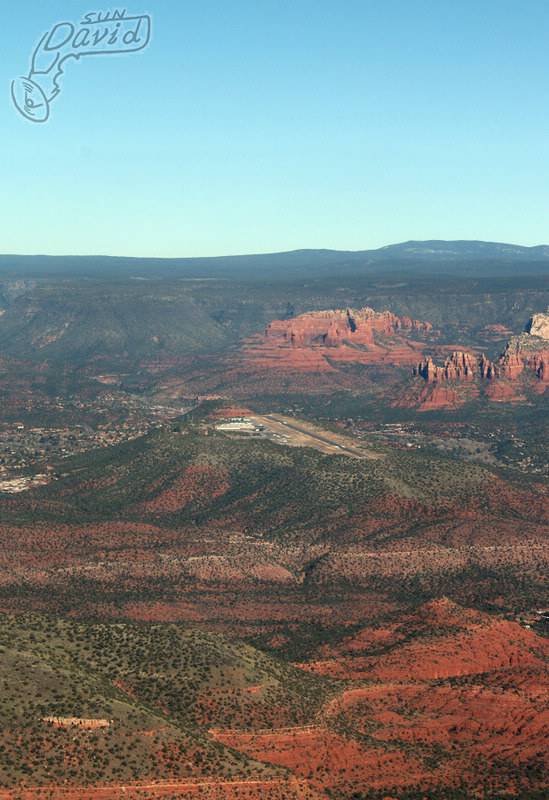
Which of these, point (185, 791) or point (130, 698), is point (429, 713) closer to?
point (130, 698)

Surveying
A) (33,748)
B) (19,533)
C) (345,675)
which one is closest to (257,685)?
(345,675)

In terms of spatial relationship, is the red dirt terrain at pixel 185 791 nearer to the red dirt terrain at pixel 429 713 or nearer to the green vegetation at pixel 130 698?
the green vegetation at pixel 130 698

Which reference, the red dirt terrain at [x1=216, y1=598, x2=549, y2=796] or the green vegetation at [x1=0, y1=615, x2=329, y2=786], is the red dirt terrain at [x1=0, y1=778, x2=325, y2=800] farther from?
the red dirt terrain at [x1=216, y1=598, x2=549, y2=796]

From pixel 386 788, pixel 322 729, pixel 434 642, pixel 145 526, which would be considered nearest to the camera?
pixel 386 788

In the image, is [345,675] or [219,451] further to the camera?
[219,451]

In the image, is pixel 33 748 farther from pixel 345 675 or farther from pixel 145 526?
pixel 145 526

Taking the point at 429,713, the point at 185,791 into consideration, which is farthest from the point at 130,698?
the point at 429,713

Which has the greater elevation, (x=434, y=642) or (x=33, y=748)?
(x=33, y=748)

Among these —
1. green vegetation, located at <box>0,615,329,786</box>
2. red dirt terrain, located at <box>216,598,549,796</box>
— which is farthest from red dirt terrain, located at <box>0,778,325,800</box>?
red dirt terrain, located at <box>216,598,549,796</box>
